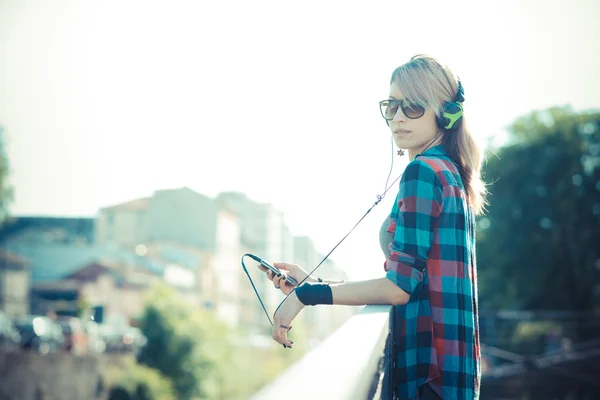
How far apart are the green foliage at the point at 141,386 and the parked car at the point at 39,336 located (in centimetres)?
352

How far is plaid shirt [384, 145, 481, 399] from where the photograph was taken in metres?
1.88

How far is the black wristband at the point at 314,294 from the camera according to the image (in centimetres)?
186

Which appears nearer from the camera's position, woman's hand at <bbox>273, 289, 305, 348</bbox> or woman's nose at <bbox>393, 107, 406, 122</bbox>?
woman's hand at <bbox>273, 289, 305, 348</bbox>

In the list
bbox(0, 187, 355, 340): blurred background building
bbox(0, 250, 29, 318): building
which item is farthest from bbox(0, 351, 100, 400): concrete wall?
bbox(0, 250, 29, 318): building

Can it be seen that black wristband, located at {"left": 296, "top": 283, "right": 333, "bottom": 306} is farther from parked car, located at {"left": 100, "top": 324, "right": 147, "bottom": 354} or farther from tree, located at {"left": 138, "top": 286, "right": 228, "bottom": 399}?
tree, located at {"left": 138, "top": 286, "right": 228, "bottom": 399}

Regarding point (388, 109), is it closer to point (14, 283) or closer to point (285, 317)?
point (285, 317)

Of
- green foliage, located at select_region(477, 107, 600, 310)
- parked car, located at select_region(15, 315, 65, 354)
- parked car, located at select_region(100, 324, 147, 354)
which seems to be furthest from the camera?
parked car, located at select_region(100, 324, 147, 354)

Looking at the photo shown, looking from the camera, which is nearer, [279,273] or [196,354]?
[279,273]

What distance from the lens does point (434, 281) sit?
1931mm

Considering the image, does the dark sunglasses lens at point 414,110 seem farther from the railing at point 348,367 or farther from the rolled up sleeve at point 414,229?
the railing at point 348,367

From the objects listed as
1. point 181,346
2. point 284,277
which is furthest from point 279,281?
point 181,346

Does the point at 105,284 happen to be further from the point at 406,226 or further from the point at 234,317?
the point at 406,226

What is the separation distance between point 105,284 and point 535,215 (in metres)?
28.9

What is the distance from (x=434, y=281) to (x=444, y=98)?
0.49 m
